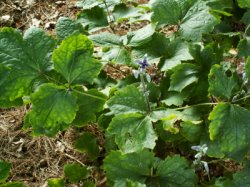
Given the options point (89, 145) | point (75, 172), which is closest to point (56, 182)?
point (75, 172)

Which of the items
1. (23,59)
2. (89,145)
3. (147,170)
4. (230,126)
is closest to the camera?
(230,126)

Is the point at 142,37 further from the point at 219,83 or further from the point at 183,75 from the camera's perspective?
the point at 219,83

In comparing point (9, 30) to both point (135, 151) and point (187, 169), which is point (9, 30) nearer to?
point (135, 151)

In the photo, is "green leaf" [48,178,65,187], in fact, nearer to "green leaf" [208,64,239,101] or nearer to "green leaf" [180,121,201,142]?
"green leaf" [180,121,201,142]

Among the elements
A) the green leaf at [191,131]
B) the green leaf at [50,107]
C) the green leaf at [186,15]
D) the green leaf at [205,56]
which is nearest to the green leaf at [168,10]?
the green leaf at [186,15]

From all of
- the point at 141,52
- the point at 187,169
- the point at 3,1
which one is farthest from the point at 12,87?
the point at 3,1

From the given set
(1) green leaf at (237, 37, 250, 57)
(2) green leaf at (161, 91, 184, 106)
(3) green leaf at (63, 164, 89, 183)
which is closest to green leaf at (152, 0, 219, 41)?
(1) green leaf at (237, 37, 250, 57)
